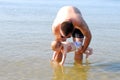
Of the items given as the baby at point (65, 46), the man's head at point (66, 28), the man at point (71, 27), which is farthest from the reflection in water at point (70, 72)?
the man's head at point (66, 28)

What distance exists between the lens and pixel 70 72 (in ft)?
21.2

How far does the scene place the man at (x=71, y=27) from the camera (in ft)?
20.1

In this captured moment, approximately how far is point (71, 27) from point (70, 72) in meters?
0.87

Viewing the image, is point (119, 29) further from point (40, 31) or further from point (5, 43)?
point (5, 43)

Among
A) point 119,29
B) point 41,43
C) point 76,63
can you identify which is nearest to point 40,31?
point 41,43

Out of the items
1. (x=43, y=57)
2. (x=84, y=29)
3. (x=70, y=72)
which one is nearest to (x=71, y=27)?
(x=84, y=29)

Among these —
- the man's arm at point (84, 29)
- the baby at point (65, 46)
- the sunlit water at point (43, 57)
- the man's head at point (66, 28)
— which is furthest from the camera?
the baby at point (65, 46)

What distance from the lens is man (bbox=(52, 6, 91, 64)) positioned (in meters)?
6.12

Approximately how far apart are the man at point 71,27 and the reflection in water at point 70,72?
0.33 metres

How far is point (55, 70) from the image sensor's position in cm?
654

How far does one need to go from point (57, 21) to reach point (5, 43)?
2225 millimetres

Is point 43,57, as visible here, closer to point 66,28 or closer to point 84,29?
point 84,29

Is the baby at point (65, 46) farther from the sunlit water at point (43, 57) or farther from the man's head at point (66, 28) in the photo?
the man's head at point (66, 28)

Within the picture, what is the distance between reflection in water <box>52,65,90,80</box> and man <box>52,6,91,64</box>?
1.09 feet
